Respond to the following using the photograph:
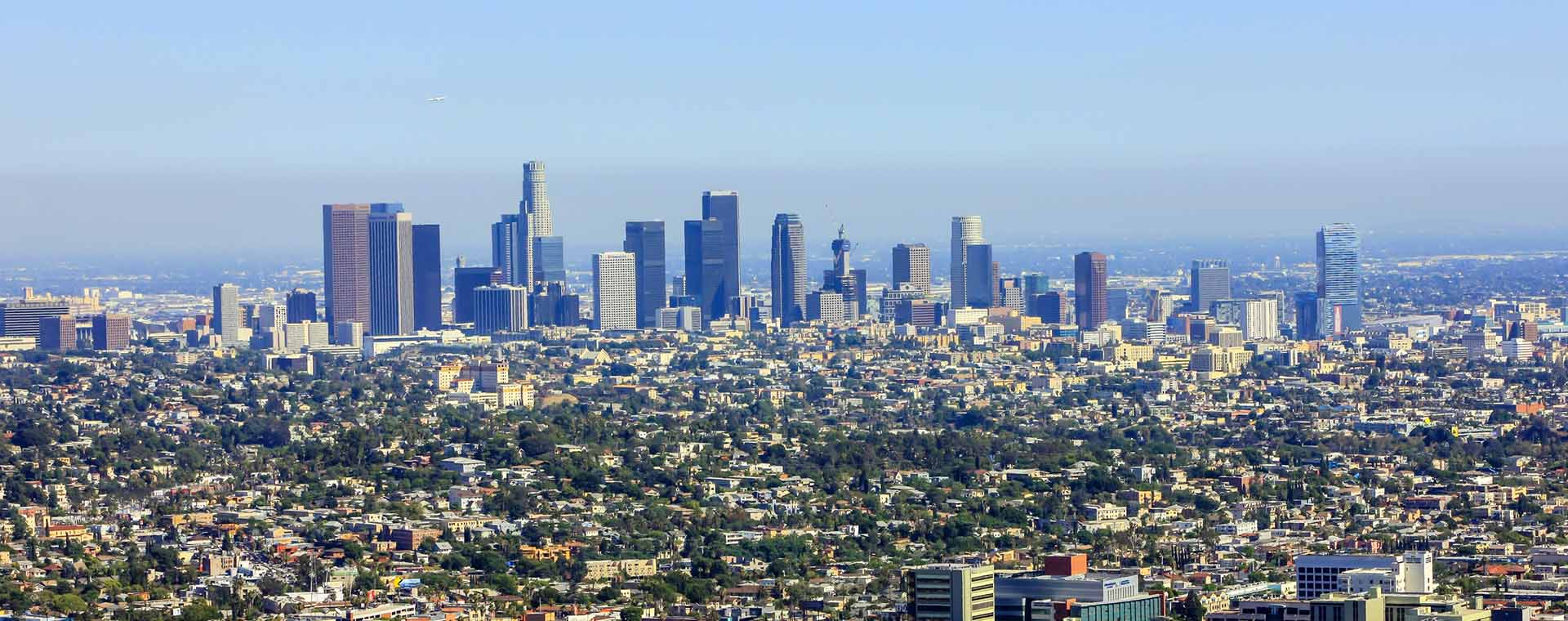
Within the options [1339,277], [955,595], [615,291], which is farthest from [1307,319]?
[955,595]

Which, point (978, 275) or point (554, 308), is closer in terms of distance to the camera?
point (554, 308)

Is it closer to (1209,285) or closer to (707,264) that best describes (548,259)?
(707,264)

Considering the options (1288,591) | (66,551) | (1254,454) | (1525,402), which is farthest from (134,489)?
(1525,402)

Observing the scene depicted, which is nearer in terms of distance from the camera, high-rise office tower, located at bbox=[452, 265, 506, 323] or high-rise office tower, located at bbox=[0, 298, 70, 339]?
high-rise office tower, located at bbox=[0, 298, 70, 339]

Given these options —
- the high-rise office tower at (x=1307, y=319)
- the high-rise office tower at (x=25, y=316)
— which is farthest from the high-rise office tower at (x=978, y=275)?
the high-rise office tower at (x=25, y=316)

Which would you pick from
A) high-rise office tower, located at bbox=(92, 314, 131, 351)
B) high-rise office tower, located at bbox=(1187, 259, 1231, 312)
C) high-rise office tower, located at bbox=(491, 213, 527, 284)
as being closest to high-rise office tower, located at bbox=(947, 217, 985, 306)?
high-rise office tower, located at bbox=(1187, 259, 1231, 312)

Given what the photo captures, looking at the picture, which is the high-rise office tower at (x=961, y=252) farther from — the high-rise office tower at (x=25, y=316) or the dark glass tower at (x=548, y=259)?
the high-rise office tower at (x=25, y=316)

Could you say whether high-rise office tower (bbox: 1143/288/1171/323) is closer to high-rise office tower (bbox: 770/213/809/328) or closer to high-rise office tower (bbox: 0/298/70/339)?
high-rise office tower (bbox: 770/213/809/328)

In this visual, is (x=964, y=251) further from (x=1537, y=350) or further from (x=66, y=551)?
(x=66, y=551)
